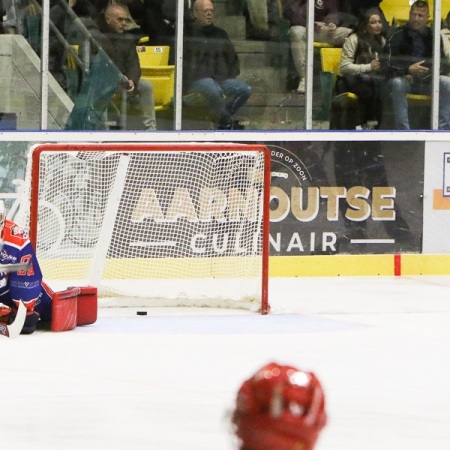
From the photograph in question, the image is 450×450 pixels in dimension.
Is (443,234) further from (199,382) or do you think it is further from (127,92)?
(199,382)

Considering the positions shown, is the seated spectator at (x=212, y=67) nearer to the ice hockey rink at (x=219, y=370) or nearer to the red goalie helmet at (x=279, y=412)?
the ice hockey rink at (x=219, y=370)

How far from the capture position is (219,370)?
17.7ft

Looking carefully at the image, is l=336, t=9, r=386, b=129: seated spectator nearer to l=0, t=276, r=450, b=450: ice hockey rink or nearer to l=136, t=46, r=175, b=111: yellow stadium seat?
l=136, t=46, r=175, b=111: yellow stadium seat

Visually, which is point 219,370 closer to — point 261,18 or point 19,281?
point 19,281

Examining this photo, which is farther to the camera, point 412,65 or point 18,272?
point 412,65

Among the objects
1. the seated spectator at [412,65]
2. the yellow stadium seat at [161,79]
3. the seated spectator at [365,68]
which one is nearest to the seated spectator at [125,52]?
the yellow stadium seat at [161,79]

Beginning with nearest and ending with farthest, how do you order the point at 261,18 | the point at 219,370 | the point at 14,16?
1. the point at 219,370
2. the point at 14,16
3. the point at 261,18

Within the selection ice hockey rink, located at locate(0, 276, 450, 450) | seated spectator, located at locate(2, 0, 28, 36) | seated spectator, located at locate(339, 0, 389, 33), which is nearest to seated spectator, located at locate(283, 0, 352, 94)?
seated spectator, located at locate(339, 0, 389, 33)

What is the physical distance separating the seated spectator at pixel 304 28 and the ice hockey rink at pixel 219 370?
1711 millimetres

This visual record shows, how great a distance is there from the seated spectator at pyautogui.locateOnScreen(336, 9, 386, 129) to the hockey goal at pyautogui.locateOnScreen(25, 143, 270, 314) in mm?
1766

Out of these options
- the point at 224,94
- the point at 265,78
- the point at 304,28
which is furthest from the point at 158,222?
the point at 304,28

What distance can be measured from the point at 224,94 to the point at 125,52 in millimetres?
772

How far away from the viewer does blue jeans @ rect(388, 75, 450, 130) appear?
913 cm

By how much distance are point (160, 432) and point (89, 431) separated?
23 cm
